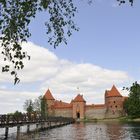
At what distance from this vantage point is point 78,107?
448 feet

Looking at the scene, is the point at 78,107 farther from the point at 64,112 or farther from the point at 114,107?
the point at 114,107

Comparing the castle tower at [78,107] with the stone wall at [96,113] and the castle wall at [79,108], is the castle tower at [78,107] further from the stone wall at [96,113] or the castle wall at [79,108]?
the stone wall at [96,113]

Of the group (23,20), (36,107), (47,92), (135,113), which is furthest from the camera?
(47,92)

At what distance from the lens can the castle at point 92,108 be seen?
133125 mm

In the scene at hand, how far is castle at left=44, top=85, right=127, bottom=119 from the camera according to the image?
437 feet

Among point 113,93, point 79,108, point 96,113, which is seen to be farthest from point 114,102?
point 79,108

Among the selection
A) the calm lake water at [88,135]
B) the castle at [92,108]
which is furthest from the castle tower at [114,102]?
the calm lake water at [88,135]

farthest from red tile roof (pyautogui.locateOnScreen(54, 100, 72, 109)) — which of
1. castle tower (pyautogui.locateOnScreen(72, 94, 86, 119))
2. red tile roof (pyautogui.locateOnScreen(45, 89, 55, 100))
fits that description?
castle tower (pyautogui.locateOnScreen(72, 94, 86, 119))

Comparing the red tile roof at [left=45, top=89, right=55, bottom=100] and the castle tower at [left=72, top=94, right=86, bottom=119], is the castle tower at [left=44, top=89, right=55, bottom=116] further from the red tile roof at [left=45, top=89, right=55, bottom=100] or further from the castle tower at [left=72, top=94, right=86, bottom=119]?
the castle tower at [left=72, top=94, right=86, bottom=119]

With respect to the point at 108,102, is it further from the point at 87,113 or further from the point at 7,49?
the point at 7,49

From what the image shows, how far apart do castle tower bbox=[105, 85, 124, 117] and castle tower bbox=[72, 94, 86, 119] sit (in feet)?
30.9

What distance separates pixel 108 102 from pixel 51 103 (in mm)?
23645

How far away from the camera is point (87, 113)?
136 m

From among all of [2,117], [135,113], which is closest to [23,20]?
[2,117]
